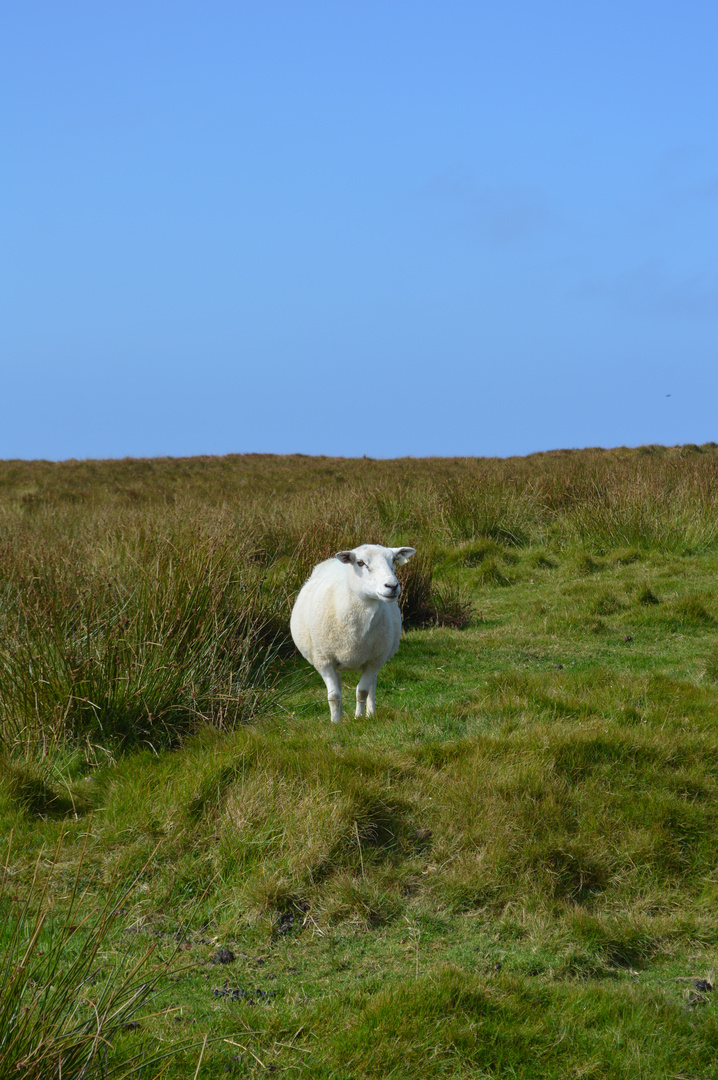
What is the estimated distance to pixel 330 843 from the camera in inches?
181

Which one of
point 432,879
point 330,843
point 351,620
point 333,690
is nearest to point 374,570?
point 351,620

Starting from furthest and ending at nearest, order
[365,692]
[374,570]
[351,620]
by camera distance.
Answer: [365,692] < [351,620] < [374,570]

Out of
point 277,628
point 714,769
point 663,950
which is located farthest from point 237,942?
point 277,628

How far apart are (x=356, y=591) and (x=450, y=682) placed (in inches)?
81.9

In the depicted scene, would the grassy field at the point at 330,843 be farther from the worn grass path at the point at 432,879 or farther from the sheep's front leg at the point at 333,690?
the sheep's front leg at the point at 333,690

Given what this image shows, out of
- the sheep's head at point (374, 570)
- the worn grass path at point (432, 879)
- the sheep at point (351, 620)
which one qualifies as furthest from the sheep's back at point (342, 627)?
the worn grass path at point (432, 879)

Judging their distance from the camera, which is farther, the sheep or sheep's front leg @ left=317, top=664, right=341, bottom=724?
sheep's front leg @ left=317, top=664, right=341, bottom=724

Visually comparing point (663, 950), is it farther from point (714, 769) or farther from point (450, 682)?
point (450, 682)

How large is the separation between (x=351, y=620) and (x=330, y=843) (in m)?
1.83

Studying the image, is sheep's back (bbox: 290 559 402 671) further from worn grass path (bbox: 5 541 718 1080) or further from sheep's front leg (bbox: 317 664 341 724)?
worn grass path (bbox: 5 541 718 1080)

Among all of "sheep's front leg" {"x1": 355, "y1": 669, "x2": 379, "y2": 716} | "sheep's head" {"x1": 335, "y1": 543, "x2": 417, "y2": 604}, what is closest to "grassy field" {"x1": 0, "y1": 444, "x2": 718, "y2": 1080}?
"sheep's front leg" {"x1": 355, "y1": 669, "x2": 379, "y2": 716}

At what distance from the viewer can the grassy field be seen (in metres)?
3.38

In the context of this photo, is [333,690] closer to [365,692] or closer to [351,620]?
[365,692]

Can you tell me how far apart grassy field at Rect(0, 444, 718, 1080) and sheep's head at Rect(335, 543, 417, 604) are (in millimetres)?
996
